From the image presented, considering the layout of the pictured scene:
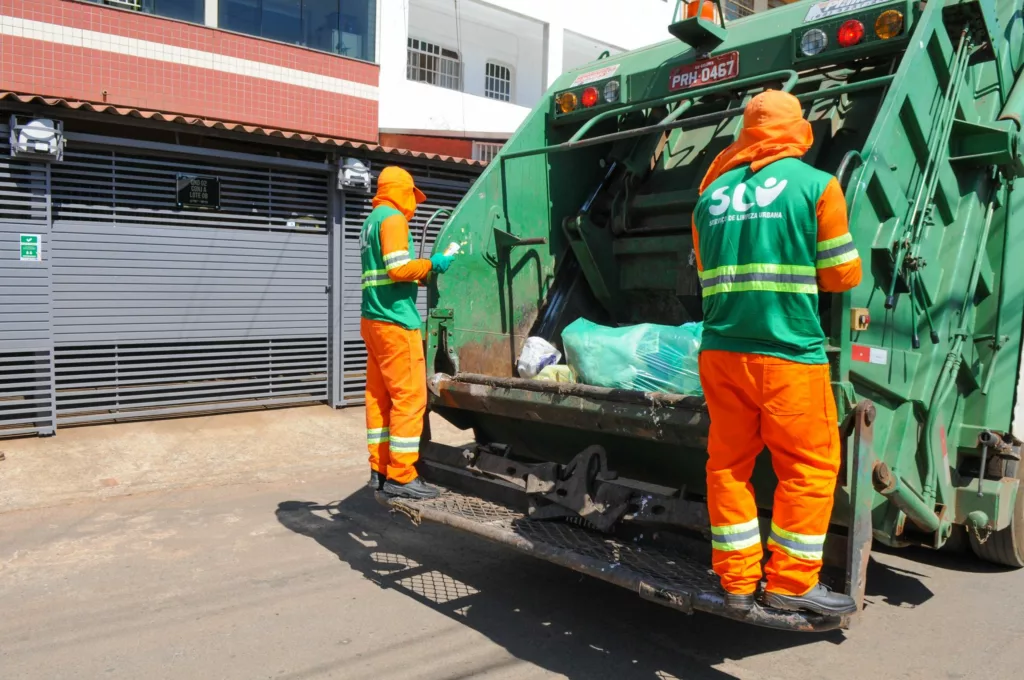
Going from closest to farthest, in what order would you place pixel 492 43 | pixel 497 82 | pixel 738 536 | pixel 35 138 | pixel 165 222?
pixel 738 536, pixel 35 138, pixel 165 222, pixel 492 43, pixel 497 82

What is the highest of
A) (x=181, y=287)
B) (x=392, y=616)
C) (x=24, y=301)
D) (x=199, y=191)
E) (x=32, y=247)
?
(x=199, y=191)

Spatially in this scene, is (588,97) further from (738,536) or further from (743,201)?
(738,536)

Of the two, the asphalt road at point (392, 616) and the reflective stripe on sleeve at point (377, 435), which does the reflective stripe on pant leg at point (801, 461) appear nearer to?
the asphalt road at point (392, 616)

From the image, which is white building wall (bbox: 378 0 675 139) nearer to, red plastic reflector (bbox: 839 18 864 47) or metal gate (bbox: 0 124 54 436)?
metal gate (bbox: 0 124 54 436)

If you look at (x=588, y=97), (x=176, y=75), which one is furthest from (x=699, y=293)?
(x=176, y=75)

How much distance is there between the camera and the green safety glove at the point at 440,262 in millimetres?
3955

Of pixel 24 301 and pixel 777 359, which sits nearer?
pixel 777 359

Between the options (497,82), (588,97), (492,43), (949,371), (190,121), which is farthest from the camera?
(497,82)

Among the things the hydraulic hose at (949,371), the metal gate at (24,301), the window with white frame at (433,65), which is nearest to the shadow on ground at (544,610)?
the hydraulic hose at (949,371)

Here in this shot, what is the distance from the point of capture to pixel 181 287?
22.7ft

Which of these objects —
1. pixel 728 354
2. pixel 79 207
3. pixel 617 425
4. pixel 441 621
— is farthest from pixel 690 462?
pixel 79 207

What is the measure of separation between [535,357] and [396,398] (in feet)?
2.36

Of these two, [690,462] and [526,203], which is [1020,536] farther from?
[526,203]

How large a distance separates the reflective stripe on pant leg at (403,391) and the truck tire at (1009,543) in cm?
268
